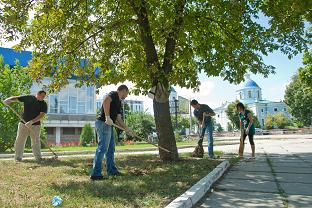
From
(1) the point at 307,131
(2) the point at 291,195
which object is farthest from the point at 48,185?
(1) the point at 307,131

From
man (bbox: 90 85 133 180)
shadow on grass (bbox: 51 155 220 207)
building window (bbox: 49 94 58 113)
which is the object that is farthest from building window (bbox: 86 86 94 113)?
man (bbox: 90 85 133 180)

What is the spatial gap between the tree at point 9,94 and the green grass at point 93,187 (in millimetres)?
13214

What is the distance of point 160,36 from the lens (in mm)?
10422

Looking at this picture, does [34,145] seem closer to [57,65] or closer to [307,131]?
[57,65]

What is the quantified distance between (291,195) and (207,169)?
2.47m

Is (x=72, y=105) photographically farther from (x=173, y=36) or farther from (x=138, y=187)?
(x=138, y=187)

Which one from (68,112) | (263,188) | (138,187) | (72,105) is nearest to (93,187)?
(138,187)

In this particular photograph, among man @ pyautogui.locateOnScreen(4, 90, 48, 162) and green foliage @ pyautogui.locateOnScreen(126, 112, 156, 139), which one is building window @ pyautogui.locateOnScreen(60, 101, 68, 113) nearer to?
green foliage @ pyautogui.locateOnScreen(126, 112, 156, 139)

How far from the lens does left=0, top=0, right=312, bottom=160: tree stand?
9.21 m

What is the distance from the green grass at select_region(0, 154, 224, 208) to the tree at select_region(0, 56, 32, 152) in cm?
1321

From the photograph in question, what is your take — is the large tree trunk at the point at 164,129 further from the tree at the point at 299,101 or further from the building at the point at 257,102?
the building at the point at 257,102

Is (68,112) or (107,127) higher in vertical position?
(68,112)

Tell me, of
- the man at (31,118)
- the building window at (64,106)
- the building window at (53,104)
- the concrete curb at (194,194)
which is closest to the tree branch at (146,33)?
the man at (31,118)

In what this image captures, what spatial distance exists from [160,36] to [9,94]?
503 inches
